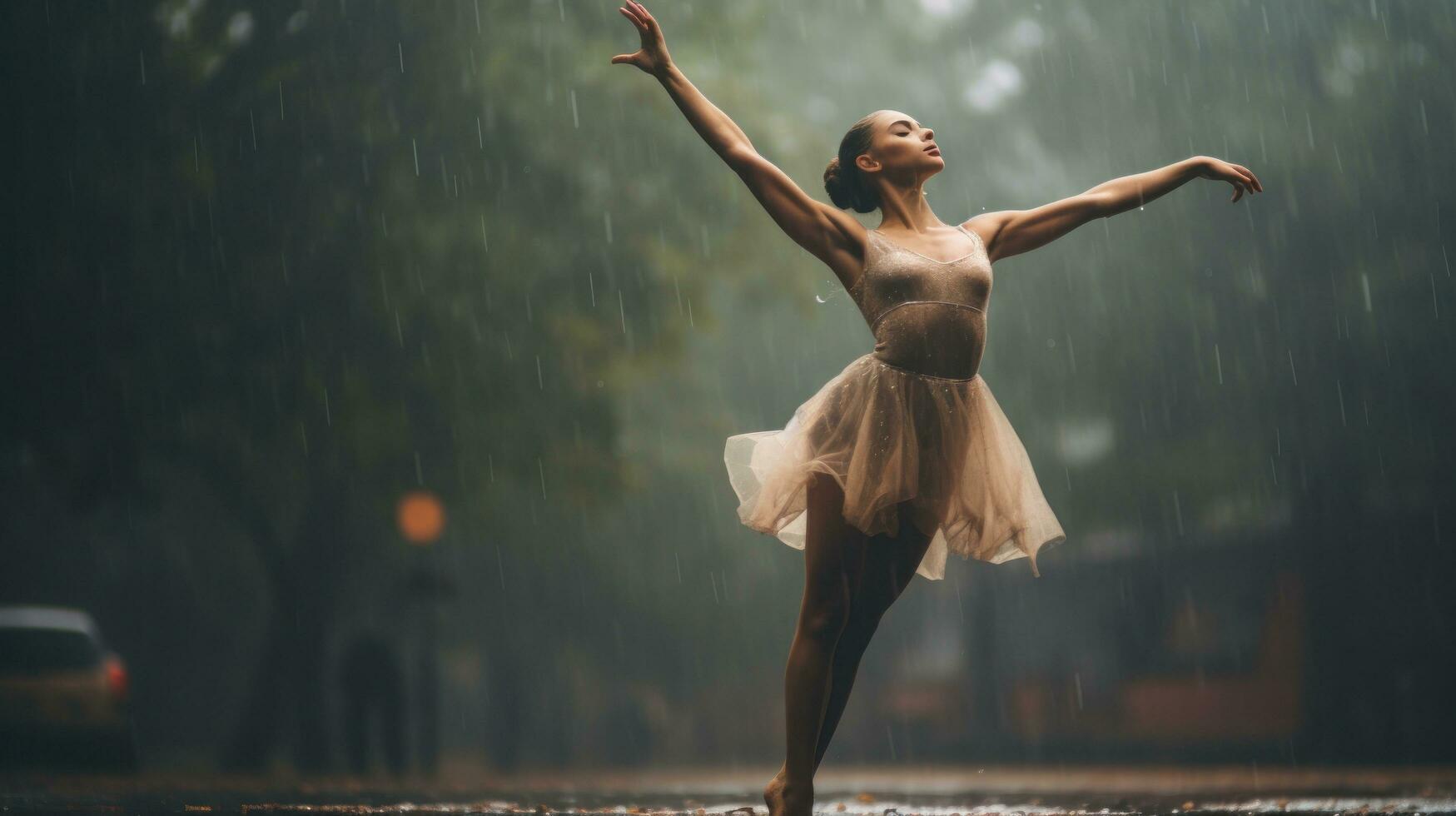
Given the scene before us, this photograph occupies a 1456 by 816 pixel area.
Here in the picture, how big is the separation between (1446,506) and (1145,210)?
5.48 meters

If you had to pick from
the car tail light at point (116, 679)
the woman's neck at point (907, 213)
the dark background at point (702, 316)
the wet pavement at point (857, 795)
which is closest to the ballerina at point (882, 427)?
the woman's neck at point (907, 213)

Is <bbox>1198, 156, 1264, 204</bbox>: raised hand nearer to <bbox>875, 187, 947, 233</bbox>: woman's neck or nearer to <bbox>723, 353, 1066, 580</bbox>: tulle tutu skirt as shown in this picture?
<bbox>875, 187, 947, 233</bbox>: woman's neck

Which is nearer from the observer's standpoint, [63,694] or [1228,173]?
[1228,173]

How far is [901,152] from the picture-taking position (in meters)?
3.66

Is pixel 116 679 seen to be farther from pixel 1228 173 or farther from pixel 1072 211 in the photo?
pixel 1228 173

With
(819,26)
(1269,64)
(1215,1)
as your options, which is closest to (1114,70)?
(1215,1)

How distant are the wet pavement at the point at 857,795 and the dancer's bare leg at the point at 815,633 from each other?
3.63ft

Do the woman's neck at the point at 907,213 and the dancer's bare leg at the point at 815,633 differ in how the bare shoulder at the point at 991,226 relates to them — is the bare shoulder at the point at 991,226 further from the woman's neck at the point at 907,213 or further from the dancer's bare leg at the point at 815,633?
the dancer's bare leg at the point at 815,633

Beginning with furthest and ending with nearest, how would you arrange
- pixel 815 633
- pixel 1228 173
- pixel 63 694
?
1. pixel 63 694
2. pixel 1228 173
3. pixel 815 633

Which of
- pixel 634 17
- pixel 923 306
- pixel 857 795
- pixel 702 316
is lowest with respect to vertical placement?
pixel 857 795

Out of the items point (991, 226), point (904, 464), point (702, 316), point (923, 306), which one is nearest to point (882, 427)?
point (904, 464)

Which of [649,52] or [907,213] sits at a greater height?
[649,52]

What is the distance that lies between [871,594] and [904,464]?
35 centimetres

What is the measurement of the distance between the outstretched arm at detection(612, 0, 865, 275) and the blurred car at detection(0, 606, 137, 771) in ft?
33.4
